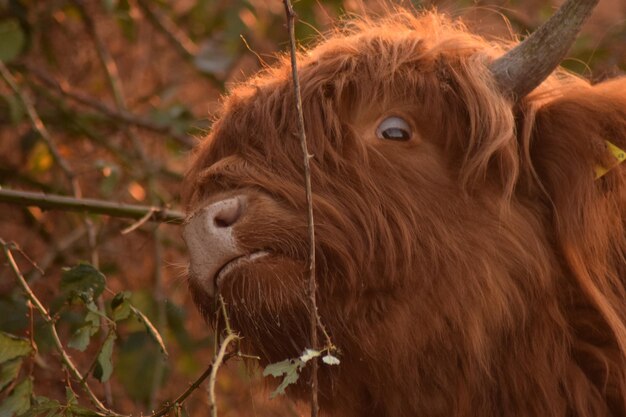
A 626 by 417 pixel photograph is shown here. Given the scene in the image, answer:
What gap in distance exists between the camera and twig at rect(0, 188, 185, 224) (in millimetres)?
3493

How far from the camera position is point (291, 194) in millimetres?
2736

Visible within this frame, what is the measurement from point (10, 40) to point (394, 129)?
235 centimetres

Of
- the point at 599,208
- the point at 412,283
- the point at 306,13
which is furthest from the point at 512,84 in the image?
the point at 306,13

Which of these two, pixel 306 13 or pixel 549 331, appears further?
pixel 306 13

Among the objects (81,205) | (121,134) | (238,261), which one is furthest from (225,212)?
(121,134)

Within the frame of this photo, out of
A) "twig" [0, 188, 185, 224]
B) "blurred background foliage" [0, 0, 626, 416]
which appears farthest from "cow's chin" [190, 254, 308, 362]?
"blurred background foliage" [0, 0, 626, 416]

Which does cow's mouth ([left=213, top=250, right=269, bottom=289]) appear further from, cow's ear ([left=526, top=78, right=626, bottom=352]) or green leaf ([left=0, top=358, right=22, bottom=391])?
cow's ear ([left=526, top=78, right=626, bottom=352])

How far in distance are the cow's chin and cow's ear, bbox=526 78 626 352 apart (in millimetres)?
727

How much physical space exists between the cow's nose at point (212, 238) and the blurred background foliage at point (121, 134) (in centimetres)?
165

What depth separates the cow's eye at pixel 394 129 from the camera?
296 centimetres

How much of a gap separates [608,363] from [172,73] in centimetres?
442

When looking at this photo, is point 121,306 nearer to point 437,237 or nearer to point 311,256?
point 311,256

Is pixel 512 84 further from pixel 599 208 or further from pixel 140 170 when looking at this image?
pixel 140 170

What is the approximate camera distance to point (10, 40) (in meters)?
4.74
